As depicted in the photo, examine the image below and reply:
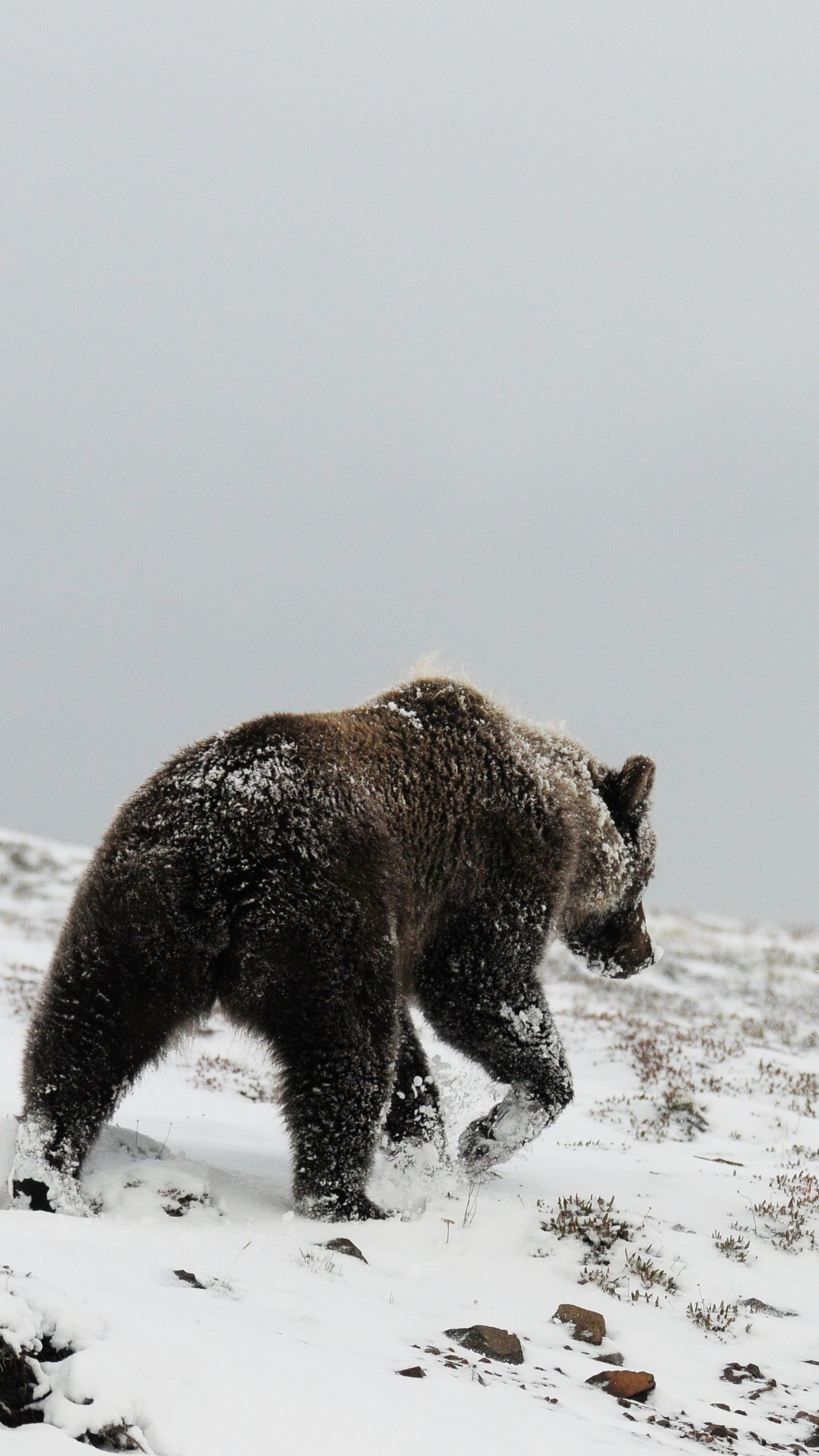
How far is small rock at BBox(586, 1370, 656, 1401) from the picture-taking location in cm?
397

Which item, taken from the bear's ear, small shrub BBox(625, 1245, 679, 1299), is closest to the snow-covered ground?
small shrub BBox(625, 1245, 679, 1299)

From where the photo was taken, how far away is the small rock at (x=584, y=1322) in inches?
174

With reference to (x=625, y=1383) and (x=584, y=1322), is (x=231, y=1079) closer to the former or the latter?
(x=584, y=1322)

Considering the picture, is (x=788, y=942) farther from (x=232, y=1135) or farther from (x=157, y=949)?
(x=157, y=949)

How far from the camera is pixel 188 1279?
3877 mm

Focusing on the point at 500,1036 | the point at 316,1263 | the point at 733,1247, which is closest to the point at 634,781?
the point at 500,1036

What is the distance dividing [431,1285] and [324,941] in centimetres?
147

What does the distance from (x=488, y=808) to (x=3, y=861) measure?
813 inches

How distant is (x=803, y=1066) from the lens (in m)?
11.6

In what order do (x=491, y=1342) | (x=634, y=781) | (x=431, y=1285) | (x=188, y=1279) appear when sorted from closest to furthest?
(x=188, y=1279)
(x=491, y=1342)
(x=431, y=1285)
(x=634, y=781)

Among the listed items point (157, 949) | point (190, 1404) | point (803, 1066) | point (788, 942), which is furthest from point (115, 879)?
point (788, 942)

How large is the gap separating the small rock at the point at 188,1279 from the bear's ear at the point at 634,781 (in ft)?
15.6

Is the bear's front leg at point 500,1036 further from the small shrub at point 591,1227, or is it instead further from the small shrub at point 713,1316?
the small shrub at point 713,1316

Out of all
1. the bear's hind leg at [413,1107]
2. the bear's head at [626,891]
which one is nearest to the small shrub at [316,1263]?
the bear's hind leg at [413,1107]
